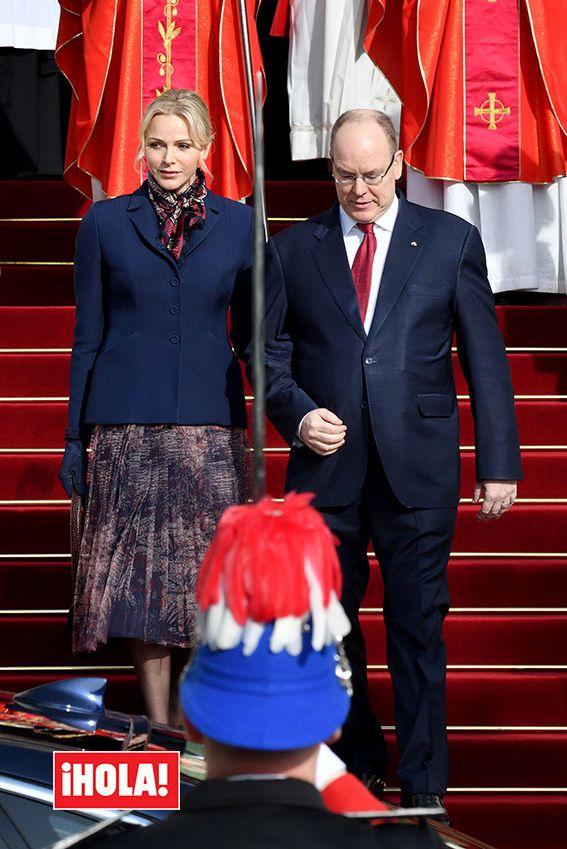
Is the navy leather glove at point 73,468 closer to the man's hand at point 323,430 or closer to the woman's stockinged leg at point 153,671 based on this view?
the woman's stockinged leg at point 153,671

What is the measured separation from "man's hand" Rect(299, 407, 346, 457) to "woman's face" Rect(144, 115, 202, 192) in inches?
26.3

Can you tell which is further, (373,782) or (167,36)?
(167,36)

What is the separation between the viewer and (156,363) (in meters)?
3.86

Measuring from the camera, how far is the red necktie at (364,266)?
386 cm

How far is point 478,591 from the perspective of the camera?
504 cm

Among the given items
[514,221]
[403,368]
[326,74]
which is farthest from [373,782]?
[326,74]

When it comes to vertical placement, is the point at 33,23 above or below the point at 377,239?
above

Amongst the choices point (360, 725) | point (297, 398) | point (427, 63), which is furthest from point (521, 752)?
point (427, 63)

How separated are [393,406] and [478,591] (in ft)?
4.70

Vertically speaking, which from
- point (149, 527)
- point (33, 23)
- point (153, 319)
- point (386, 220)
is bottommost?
point (149, 527)

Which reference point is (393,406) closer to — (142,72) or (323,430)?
(323,430)

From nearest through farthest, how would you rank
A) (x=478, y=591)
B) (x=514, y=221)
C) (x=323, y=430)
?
(x=323, y=430), (x=478, y=591), (x=514, y=221)

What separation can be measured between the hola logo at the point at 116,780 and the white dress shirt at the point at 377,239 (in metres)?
1.70

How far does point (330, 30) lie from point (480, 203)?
1.09m
